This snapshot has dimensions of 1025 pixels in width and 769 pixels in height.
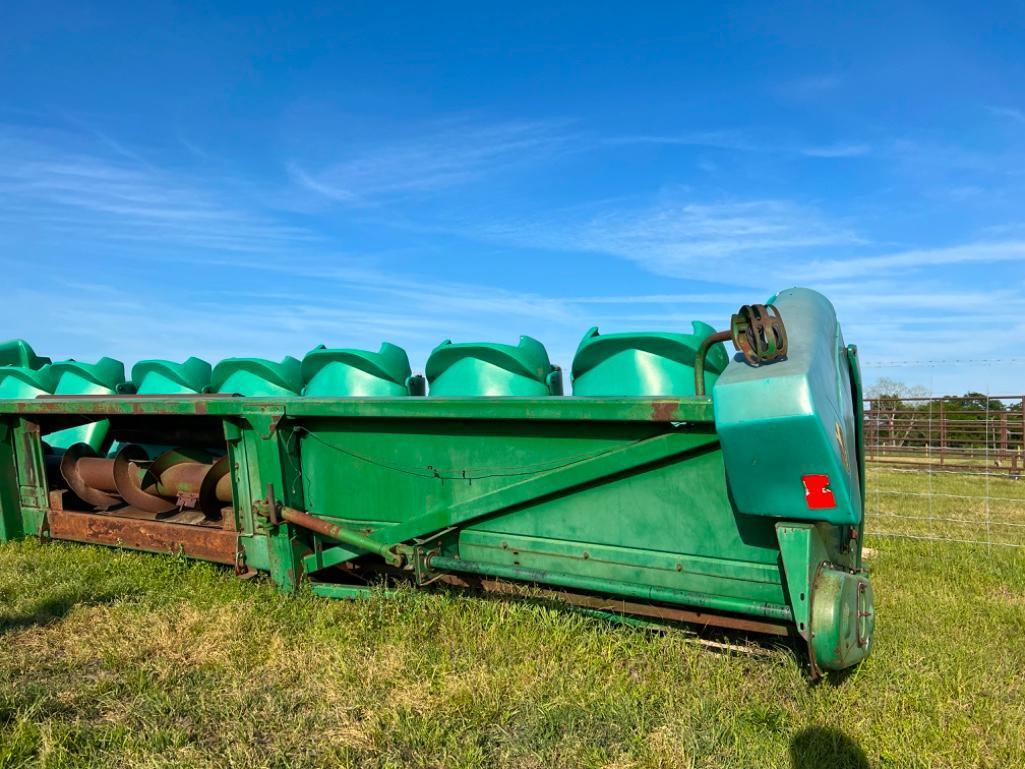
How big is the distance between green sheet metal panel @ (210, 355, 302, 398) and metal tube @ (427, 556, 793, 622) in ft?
6.75

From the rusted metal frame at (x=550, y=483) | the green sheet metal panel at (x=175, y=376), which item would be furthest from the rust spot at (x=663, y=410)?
the green sheet metal panel at (x=175, y=376)

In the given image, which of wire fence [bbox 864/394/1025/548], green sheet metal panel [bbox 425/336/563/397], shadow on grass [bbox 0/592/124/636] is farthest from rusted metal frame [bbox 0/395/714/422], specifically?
wire fence [bbox 864/394/1025/548]

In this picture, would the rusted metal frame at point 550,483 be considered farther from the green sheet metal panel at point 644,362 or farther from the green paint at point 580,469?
the green sheet metal panel at point 644,362

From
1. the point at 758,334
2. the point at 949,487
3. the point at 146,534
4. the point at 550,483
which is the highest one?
the point at 758,334

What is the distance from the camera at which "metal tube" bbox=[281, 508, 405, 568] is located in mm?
3881

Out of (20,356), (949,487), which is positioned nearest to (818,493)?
(20,356)

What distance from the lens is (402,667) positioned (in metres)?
3.25

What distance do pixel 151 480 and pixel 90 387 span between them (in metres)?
1.45

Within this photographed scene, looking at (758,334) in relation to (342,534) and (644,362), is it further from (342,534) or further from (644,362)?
(342,534)

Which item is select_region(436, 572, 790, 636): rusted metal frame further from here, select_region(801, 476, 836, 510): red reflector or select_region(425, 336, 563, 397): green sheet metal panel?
select_region(425, 336, 563, 397): green sheet metal panel

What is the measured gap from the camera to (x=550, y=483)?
11.6 feet

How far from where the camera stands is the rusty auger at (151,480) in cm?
495

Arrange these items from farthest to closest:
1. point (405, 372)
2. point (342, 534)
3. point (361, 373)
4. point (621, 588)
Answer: point (405, 372) < point (361, 373) < point (342, 534) < point (621, 588)

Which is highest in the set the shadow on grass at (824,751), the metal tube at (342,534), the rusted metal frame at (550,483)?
the rusted metal frame at (550,483)
